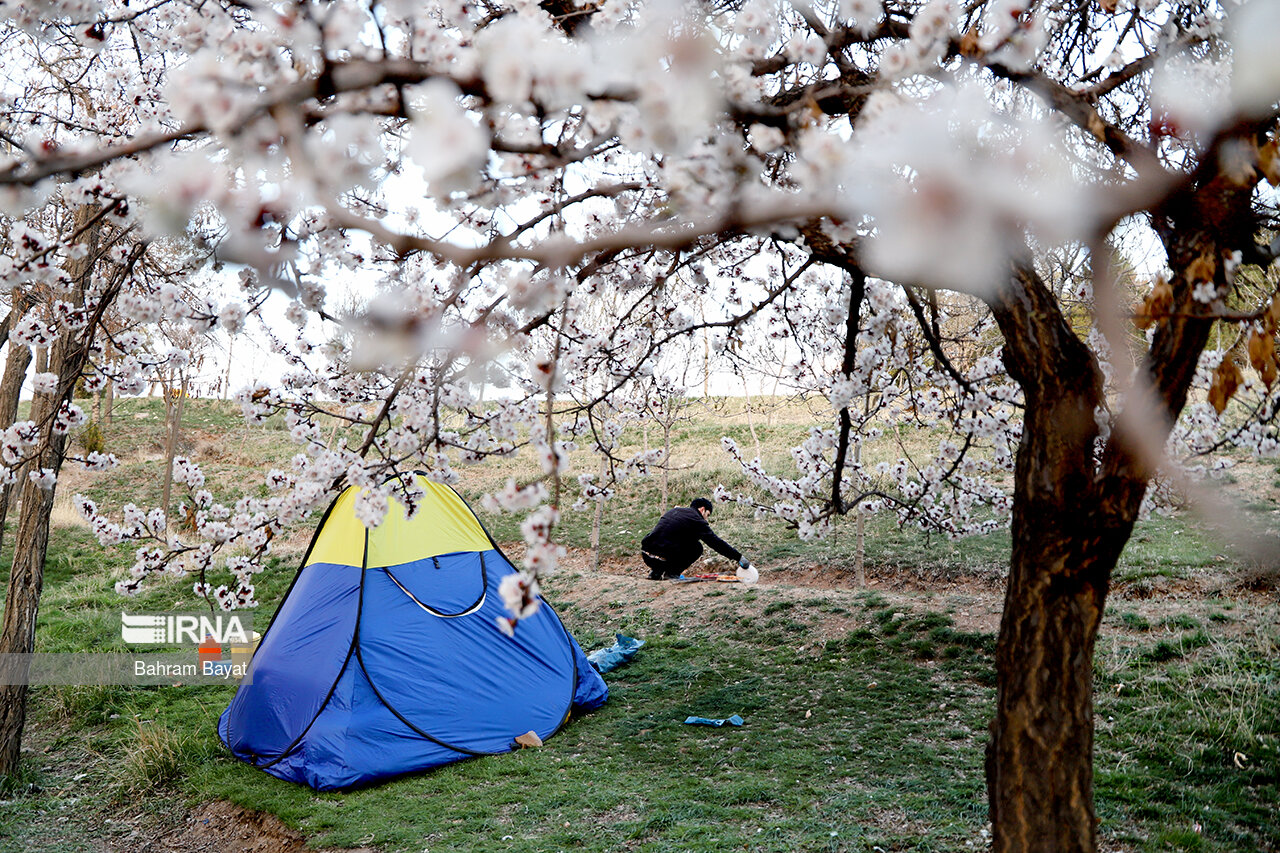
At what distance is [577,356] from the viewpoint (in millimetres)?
3855

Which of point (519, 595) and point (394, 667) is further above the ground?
point (519, 595)

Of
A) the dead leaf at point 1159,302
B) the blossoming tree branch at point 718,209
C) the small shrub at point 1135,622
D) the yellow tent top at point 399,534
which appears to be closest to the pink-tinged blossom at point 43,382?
the blossoming tree branch at point 718,209

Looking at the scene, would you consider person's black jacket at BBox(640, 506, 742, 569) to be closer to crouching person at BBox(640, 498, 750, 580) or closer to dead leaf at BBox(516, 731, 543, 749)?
crouching person at BBox(640, 498, 750, 580)

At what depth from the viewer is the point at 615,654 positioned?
20.1 feet

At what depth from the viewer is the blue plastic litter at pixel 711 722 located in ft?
15.7

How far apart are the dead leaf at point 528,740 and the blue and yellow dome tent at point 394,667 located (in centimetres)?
5

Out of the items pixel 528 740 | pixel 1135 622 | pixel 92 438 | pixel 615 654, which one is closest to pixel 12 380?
pixel 528 740

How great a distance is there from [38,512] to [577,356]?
3391 millimetres

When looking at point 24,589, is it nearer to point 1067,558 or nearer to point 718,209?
point 718,209

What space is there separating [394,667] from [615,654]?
184cm

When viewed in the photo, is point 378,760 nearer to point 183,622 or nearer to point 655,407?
point 655,407

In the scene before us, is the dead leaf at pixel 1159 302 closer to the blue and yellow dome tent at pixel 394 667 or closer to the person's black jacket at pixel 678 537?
the blue and yellow dome tent at pixel 394 667

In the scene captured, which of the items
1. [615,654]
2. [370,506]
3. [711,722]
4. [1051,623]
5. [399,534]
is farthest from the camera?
[615,654]

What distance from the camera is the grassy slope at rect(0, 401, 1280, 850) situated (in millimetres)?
3395
